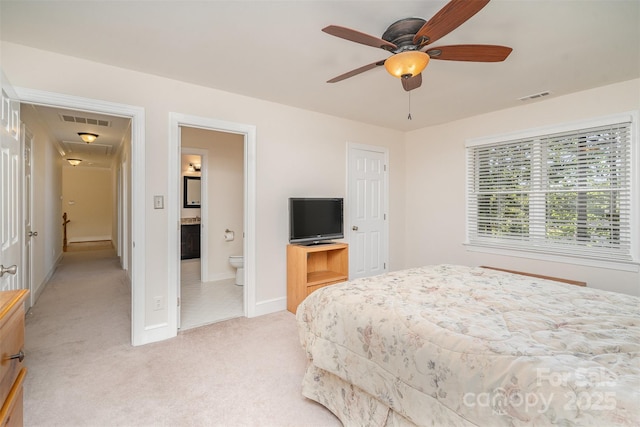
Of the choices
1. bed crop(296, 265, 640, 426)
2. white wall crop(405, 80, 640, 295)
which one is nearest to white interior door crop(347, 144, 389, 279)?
white wall crop(405, 80, 640, 295)

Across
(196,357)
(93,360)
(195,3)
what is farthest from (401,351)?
(93,360)

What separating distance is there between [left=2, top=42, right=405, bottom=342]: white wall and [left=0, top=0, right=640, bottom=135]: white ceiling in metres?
0.14

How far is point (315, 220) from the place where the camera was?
3.77 meters

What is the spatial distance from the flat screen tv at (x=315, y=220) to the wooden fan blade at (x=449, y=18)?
2230mm

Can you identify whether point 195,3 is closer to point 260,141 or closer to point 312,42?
point 312,42

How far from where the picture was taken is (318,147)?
3.99 meters

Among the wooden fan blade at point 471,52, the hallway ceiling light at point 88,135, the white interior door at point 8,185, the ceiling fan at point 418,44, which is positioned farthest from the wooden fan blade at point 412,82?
the hallway ceiling light at point 88,135

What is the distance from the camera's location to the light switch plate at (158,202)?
9.25ft

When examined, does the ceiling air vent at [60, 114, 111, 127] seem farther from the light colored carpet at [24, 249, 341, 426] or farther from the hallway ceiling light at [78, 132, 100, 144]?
the light colored carpet at [24, 249, 341, 426]

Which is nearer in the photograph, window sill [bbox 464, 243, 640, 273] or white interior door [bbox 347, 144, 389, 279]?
window sill [bbox 464, 243, 640, 273]

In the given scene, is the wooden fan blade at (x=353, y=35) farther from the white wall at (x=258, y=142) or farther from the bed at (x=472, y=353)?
the white wall at (x=258, y=142)

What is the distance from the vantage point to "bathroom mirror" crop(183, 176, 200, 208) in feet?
21.3

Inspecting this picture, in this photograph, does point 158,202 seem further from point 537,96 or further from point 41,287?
point 537,96

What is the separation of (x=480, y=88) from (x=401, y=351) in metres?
2.92
